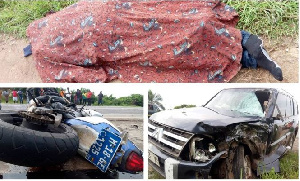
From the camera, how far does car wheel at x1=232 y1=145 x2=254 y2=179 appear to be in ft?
7.73

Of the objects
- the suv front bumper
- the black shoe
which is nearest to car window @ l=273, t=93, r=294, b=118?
the suv front bumper

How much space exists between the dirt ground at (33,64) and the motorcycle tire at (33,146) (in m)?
1.33

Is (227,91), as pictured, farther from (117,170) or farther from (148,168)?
(117,170)

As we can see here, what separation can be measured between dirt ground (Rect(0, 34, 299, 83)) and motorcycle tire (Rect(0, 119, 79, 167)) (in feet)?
4.37

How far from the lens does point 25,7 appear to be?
4.59 meters

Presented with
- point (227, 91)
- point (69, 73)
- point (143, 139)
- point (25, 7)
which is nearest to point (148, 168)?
point (143, 139)

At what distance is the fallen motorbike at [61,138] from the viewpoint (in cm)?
227

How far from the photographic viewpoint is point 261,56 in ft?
10.1

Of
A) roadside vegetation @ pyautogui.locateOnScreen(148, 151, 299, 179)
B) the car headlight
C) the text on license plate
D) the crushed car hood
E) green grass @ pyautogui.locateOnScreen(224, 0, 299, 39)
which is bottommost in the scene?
roadside vegetation @ pyautogui.locateOnScreen(148, 151, 299, 179)

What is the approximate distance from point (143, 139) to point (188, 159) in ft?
1.19

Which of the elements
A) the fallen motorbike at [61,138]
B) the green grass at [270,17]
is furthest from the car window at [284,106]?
the green grass at [270,17]

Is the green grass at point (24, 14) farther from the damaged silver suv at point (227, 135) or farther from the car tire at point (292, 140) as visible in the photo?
the car tire at point (292, 140)

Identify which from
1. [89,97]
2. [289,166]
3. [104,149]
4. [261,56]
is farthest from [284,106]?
[89,97]

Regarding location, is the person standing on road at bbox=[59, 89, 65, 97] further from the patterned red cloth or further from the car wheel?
the car wheel
